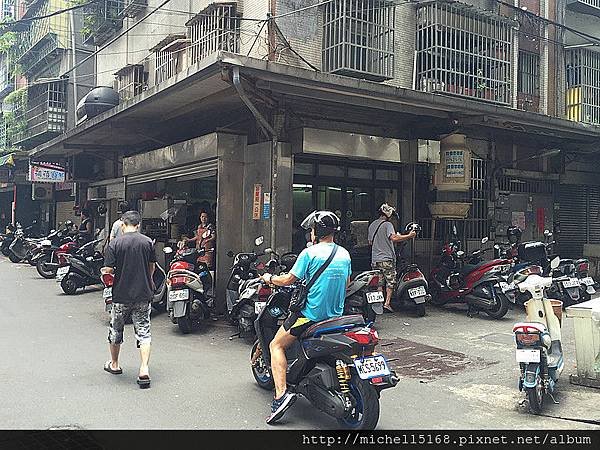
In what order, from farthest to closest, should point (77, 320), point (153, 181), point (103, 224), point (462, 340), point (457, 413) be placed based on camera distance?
point (103, 224) → point (153, 181) → point (77, 320) → point (462, 340) → point (457, 413)

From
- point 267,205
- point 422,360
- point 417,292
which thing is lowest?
point 422,360

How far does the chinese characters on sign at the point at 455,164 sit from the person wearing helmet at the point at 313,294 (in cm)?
660

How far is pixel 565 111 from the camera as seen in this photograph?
583 inches

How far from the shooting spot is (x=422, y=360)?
6.65 meters

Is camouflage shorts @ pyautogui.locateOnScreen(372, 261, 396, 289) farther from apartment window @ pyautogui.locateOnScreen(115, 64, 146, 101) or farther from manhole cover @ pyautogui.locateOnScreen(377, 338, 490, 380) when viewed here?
apartment window @ pyautogui.locateOnScreen(115, 64, 146, 101)

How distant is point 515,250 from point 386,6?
217 inches

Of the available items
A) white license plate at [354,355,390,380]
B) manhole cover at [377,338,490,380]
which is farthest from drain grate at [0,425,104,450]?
manhole cover at [377,338,490,380]

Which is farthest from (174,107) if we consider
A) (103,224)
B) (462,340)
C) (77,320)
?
(103,224)

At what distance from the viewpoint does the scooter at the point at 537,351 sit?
4.67 meters

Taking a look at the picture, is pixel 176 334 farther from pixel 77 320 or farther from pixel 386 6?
pixel 386 6

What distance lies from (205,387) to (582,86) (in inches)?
533

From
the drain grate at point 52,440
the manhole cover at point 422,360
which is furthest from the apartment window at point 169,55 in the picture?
the drain grate at point 52,440

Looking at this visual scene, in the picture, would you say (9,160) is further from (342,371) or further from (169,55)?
(342,371)

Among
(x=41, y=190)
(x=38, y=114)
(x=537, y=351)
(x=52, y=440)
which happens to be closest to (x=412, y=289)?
(x=537, y=351)
